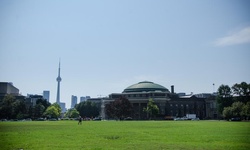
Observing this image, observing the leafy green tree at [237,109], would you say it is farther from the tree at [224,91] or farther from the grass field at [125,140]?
the grass field at [125,140]

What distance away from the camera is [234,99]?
4924 inches

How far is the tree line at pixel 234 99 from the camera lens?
10288 cm

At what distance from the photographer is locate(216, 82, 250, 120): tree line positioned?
103 m

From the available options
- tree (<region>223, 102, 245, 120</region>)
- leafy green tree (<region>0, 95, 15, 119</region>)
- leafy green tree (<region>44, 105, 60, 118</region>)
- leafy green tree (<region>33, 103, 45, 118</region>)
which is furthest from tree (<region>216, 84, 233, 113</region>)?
leafy green tree (<region>0, 95, 15, 119</region>)

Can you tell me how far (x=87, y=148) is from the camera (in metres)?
20.4

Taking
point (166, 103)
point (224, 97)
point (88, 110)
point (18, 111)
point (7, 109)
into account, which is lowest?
point (18, 111)

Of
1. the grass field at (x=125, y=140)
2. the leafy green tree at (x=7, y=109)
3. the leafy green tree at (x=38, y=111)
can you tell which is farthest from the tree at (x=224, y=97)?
the leafy green tree at (x=7, y=109)

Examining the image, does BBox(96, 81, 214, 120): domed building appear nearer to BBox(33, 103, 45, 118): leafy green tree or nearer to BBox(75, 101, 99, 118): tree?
BBox(75, 101, 99, 118): tree

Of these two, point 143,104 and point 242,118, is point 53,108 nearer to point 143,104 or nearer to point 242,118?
point 143,104

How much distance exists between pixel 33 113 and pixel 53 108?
12837 mm

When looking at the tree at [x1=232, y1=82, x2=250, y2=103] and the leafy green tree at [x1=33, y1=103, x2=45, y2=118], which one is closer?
the tree at [x1=232, y1=82, x2=250, y2=103]

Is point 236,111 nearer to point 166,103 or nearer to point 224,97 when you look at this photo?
point 224,97

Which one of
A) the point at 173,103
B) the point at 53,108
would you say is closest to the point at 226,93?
the point at 173,103

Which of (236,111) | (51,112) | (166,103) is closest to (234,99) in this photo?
(236,111)
